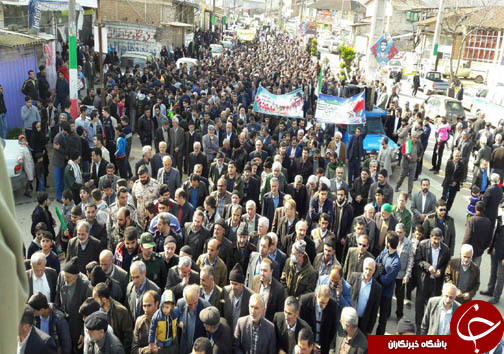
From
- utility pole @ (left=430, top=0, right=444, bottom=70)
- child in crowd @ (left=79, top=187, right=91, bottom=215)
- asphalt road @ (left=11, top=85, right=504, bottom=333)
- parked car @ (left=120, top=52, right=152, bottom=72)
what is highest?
utility pole @ (left=430, top=0, right=444, bottom=70)

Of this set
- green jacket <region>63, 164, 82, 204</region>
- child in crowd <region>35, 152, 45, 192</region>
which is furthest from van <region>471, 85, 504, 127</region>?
green jacket <region>63, 164, 82, 204</region>

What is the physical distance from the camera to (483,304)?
8.50 ft

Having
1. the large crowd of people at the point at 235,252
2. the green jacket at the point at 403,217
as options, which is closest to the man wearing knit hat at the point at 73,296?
the large crowd of people at the point at 235,252

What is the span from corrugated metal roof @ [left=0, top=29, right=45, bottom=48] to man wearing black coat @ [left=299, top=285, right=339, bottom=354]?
12.8 metres

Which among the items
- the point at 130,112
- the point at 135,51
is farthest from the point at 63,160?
the point at 135,51

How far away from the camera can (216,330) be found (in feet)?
15.9

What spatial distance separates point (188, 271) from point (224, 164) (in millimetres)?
4565

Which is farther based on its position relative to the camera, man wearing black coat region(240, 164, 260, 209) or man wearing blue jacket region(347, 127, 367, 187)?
man wearing blue jacket region(347, 127, 367, 187)

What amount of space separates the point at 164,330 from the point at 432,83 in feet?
107

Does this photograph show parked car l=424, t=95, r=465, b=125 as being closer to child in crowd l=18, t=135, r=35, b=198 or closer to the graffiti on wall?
the graffiti on wall

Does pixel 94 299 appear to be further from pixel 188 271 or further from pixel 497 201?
pixel 497 201

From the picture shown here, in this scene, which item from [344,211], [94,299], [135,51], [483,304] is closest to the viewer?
[483,304]

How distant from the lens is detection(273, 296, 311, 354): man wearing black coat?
495cm

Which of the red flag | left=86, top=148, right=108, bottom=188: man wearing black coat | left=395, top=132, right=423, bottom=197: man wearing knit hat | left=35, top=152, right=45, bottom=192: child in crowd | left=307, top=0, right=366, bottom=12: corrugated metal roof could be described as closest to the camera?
left=86, top=148, right=108, bottom=188: man wearing black coat
